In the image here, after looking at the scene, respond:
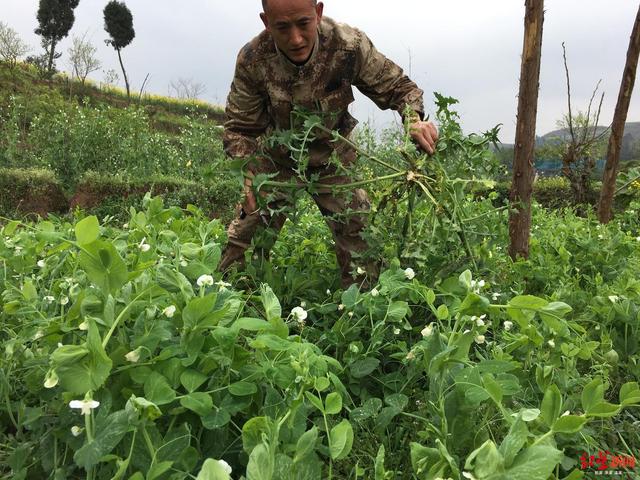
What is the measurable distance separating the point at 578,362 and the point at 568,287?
20.8 inches

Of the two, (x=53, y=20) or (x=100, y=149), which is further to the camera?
(x=53, y=20)

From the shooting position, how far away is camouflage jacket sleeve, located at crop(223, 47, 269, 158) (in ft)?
8.46

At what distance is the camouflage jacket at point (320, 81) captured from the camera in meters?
2.46

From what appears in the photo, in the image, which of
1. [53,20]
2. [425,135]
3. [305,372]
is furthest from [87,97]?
[53,20]

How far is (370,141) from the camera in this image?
31.4 ft

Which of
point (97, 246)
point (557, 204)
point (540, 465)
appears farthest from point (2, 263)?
point (557, 204)

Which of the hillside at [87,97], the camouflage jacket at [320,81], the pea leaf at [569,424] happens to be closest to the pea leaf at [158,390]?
the pea leaf at [569,424]

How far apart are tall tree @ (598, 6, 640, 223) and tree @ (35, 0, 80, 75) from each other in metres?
21.3

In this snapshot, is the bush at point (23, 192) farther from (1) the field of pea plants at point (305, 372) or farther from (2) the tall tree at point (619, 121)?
(2) the tall tree at point (619, 121)

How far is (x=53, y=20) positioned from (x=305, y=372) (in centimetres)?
2467

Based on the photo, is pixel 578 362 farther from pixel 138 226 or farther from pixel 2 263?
pixel 2 263

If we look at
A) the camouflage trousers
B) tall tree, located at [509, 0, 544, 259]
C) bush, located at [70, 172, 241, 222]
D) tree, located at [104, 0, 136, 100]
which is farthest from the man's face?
tree, located at [104, 0, 136, 100]

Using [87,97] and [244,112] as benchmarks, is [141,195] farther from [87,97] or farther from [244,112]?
[244,112]

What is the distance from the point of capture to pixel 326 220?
98.7 inches
